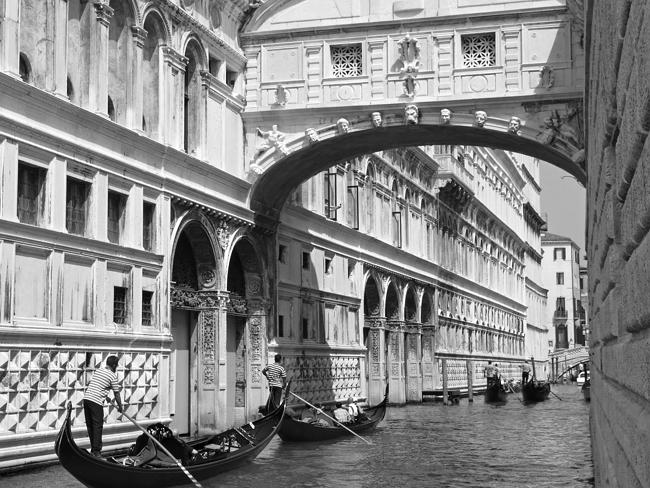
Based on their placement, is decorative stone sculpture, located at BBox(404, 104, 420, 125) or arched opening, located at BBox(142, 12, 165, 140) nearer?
arched opening, located at BBox(142, 12, 165, 140)

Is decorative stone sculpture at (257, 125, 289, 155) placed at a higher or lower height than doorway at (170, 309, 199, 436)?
higher

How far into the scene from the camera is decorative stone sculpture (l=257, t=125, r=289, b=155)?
19.1 meters

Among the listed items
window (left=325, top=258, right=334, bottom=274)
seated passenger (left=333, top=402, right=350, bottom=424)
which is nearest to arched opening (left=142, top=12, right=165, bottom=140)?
seated passenger (left=333, top=402, right=350, bottom=424)

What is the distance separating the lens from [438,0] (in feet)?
60.1

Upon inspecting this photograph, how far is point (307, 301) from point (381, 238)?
6.56m

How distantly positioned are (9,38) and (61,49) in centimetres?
135

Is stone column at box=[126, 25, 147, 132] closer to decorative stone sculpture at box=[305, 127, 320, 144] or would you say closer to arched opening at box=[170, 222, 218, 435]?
arched opening at box=[170, 222, 218, 435]

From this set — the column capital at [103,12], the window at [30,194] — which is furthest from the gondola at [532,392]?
the window at [30,194]

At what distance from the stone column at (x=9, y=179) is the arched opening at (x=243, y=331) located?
25.7 feet

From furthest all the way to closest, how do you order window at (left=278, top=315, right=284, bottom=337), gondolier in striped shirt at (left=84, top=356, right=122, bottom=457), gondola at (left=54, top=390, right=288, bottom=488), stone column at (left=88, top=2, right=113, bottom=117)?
1. window at (left=278, top=315, right=284, bottom=337)
2. stone column at (left=88, top=2, right=113, bottom=117)
3. gondolier in striped shirt at (left=84, top=356, right=122, bottom=457)
4. gondola at (left=54, top=390, right=288, bottom=488)

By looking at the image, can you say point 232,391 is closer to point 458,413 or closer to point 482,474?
point 482,474

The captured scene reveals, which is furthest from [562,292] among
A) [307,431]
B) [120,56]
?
[120,56]

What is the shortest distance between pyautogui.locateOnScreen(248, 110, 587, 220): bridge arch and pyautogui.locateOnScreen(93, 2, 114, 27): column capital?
5.12m

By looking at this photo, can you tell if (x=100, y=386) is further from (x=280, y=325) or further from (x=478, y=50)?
(x=280, y=325)
